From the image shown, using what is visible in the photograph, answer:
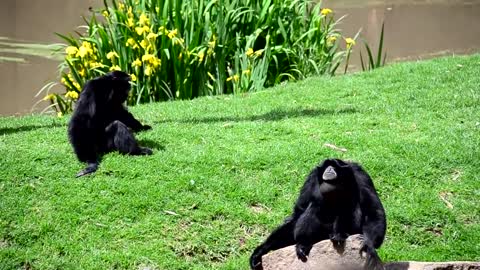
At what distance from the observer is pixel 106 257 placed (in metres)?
6.41

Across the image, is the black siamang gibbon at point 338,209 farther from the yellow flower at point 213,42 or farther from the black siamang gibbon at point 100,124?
the yellow flower at point 213,42

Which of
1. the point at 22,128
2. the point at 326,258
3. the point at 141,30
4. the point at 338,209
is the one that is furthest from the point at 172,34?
the point at 326,258

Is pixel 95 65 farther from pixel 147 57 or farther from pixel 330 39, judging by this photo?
pixel 330 39

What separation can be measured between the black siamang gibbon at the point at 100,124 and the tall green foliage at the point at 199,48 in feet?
8.20

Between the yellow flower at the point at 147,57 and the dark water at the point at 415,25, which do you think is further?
the dark water at the point at 415,25

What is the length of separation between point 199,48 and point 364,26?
8014 mm

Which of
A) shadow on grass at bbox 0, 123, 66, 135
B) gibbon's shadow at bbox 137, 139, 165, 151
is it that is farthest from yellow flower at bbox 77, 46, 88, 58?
gibbon's shadow at bbox 137, 139, 165, 151

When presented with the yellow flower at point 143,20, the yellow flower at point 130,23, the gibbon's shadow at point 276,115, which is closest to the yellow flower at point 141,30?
the yellow flower at point 143,20

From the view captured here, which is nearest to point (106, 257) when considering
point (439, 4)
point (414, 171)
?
point (414, 171)

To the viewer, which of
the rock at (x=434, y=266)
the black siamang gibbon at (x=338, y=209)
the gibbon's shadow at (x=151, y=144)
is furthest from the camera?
the gibbon's shadow at (x=151, y=144)

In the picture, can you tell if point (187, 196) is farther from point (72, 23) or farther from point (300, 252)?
point (72, 23)

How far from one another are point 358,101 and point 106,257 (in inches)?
192

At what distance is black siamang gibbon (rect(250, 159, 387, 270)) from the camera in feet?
17.5

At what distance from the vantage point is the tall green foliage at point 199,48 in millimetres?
11266
